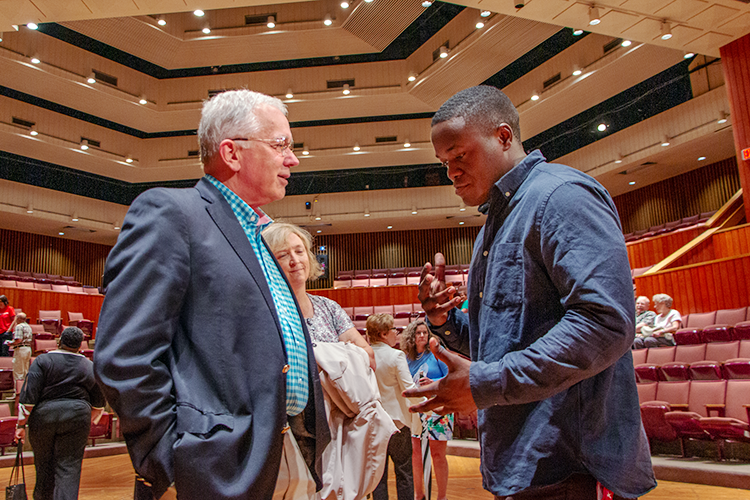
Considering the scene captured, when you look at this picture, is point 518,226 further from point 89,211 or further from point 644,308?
point 89,211

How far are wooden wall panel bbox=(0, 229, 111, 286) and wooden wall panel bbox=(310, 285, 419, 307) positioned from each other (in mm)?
8013

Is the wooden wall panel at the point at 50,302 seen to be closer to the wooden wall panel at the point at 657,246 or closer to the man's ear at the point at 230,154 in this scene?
the man's ear at the point at 230,154

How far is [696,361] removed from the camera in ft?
17.5

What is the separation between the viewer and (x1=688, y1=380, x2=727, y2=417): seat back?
4504 millimetres

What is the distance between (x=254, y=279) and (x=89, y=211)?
1625 cm

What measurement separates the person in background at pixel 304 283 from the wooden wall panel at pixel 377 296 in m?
11.2

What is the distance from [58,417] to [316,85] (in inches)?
456

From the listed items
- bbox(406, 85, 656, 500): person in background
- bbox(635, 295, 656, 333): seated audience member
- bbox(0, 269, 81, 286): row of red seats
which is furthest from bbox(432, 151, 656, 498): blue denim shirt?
bbox(0, 269, 81, 286): row of red seats

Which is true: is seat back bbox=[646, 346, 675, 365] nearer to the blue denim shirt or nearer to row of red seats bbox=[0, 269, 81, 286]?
the blue denim shirt

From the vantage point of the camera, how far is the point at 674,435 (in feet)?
14.7

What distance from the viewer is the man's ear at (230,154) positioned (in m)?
1.41

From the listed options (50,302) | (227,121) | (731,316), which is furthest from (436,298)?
(50,302)

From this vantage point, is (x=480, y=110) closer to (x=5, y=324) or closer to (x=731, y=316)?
(x=731, y=316)

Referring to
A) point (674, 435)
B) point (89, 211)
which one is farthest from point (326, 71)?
point (674, 435)
